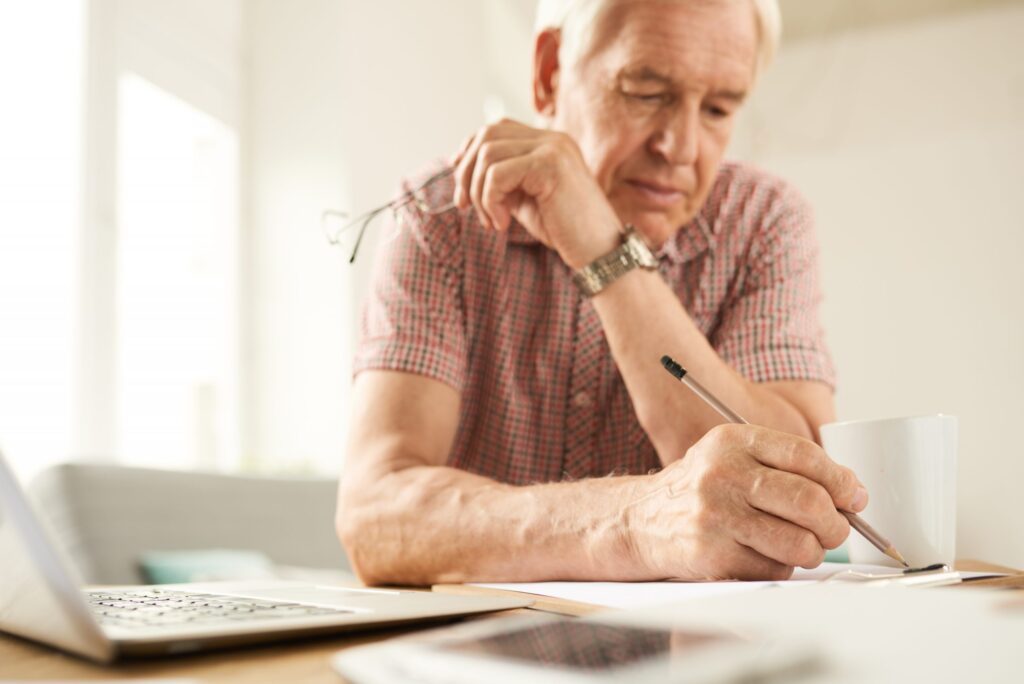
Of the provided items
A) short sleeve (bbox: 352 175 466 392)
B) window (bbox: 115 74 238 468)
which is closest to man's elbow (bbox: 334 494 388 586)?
short sleeve (bbox: 352 175 466 392)

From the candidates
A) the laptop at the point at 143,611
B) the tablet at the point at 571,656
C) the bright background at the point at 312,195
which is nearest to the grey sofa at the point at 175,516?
the bright background at the point at 312,195

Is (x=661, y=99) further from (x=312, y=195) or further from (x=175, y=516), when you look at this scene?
(x=312, y=195)

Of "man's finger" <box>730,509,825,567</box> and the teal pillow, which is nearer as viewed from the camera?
"man's finger" <box>730,509,825,567</box>

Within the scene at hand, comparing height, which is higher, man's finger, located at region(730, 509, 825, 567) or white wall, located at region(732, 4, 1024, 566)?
white wall, located at region(732, 4, 1024, 566)

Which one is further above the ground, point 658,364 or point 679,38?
point 679,38

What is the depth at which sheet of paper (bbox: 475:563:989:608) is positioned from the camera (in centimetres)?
56

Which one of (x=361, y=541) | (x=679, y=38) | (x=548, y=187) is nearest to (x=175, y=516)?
(x=361, y=541)

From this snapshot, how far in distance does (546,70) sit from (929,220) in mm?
3618

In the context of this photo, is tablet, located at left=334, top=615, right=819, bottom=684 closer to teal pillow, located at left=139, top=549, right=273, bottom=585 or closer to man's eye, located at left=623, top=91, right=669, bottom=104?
man's eye, located at left=623, top=91, right=669, bottom=104

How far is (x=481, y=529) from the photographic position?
808 mm

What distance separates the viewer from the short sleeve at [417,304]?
3.63 ft

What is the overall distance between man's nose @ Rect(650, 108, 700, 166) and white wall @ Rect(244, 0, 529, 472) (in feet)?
8.28

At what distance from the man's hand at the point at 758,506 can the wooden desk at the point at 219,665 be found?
249 mm

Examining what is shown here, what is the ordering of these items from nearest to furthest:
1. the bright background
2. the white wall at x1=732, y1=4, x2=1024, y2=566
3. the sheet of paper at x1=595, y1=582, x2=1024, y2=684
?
the sheet of paper at x1=595, y1=582, x2=1024, y2=684
the bright background
the white wall at x1=732, y1=4, x2=1024, y2=566
